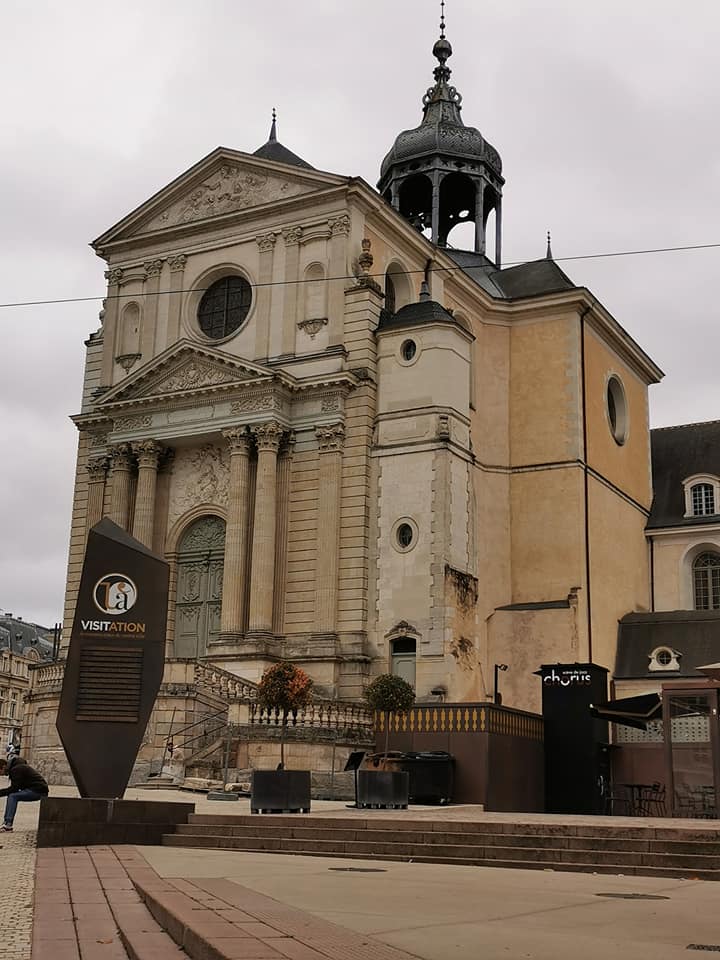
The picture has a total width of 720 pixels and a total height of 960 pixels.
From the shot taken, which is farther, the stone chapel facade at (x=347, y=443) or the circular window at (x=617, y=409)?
the circular window at (x=617, y=409)

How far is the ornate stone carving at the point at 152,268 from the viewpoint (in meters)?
43.2

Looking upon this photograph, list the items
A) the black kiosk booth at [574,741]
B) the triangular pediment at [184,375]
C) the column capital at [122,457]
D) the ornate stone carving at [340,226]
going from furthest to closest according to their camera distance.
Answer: the column capital at [122,457], the ornate stone carving at [340,226], the triangular pediment at [184,375], the black kiosk booth at [574,741]

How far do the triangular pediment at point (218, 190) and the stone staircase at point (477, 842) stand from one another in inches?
1055

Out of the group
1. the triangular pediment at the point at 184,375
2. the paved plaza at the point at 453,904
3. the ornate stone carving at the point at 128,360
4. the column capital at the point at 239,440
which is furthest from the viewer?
the ornate stone carving at the point at 128,360

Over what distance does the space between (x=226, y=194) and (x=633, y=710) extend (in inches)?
936

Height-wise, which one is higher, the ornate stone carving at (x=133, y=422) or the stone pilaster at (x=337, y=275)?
the stone pilaster at (x=337, y=275)

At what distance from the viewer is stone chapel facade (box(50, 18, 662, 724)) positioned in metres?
36.5

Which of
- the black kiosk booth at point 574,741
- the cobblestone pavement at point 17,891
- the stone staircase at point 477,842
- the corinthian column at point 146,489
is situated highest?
the corinthian column at point 146,489

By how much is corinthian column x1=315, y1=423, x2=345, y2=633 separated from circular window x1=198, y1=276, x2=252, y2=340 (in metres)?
5.85

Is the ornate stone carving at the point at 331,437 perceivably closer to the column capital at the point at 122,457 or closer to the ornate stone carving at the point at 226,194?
the column capital at the point at 122,457

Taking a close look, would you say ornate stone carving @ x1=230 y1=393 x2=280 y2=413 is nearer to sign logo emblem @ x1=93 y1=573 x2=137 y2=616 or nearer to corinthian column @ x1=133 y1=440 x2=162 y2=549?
corinthian column @ x1=133 y1=440 x2=162 y2=549

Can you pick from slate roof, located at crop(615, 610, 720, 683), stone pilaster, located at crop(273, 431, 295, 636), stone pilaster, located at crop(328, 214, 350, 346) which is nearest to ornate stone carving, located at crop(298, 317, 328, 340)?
stone pilaster, located at crop(328, 214, 350, 346)

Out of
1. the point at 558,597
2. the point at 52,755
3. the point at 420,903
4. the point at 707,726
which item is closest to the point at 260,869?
the point at 420,903

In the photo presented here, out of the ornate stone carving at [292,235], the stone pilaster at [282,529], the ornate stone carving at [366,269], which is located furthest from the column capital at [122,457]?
the ornate stone carving at [366,269]
